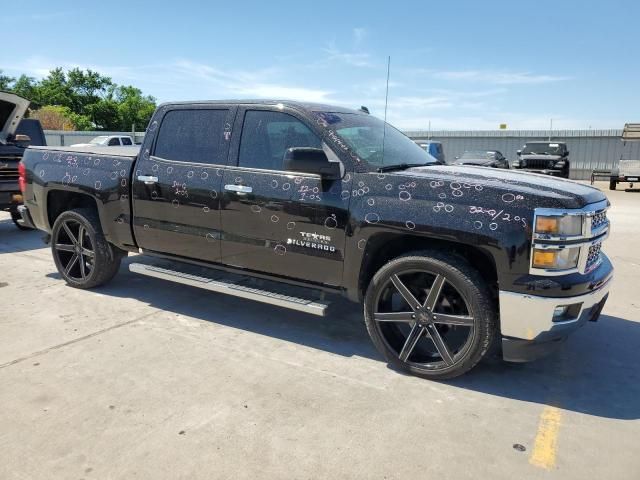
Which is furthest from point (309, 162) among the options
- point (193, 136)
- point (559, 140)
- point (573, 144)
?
point (573, 144)

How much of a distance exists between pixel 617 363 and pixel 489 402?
1.37m

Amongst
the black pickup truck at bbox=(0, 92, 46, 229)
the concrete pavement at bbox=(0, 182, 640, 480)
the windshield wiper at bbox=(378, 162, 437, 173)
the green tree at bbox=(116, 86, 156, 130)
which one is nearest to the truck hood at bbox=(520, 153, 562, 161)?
the concrete pavement at bbox=(0, 182, 640, 480)

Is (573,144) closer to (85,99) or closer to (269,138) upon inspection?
(269,138)

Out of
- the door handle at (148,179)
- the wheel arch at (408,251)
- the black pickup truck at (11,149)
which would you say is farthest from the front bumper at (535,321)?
the black pickup truck at (11,149)

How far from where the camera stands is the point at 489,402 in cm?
349

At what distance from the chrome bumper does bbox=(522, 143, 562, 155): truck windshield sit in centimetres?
2176

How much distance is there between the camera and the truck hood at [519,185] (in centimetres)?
330

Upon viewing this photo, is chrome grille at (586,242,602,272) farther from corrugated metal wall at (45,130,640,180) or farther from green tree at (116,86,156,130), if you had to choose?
green tree at (116,86,156,130)

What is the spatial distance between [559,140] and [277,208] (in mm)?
29967

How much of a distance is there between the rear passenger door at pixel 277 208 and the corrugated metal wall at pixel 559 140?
28792 mm

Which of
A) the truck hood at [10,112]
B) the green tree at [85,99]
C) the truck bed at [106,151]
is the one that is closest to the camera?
the truck bed at [106,151]

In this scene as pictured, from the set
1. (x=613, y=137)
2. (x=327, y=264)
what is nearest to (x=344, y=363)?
(x=327, y=264)

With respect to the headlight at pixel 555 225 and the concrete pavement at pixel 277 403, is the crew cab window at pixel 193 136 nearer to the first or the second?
the concrete pavement at pixel 277 403

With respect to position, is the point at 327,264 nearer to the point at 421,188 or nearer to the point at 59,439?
the point at 421,188
